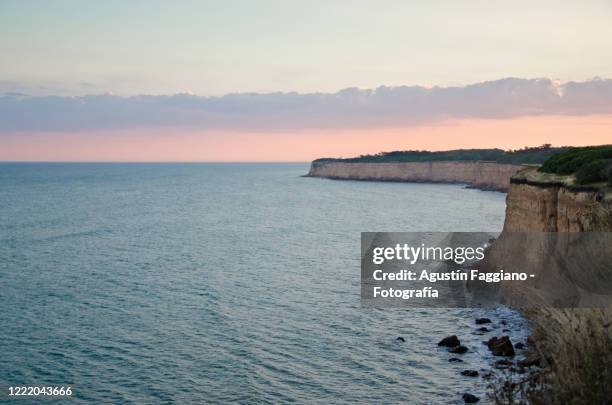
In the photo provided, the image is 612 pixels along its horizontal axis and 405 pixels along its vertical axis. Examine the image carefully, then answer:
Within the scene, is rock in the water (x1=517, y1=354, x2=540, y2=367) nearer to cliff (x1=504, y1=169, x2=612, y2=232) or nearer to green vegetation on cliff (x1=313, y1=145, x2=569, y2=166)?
cliff (x1=504, y1=169, x2=612, y2=232)

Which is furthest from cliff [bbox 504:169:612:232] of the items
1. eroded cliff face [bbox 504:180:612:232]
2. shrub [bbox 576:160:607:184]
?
shrub [bbox 576:160:607:184]

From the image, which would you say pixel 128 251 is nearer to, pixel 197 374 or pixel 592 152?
pixel 197 374

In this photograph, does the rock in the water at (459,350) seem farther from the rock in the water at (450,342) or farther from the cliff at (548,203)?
the cliff at (548,203)

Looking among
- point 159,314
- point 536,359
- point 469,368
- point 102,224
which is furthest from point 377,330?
→ point 102,224

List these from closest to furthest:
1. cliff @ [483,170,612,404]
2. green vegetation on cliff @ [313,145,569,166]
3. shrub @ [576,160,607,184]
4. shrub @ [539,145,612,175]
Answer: cliff @ [483,170,612,404] → shrub @ [576,160,607,184] → shrub @ [539,145,612,175] → green vegetation on cliff @ [313,145,569,166]

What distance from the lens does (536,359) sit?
2361 centimetres

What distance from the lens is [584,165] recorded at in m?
33.3

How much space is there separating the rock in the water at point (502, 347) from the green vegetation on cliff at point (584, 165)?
10237 millimetres

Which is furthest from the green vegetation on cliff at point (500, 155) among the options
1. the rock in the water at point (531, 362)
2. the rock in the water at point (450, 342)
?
the rock in the water at point (531, 362)

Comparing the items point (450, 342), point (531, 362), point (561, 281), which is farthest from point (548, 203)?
point (531, 362)

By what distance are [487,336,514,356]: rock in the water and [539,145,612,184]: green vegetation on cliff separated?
403 inches

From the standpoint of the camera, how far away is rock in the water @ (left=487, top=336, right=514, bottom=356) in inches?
1030

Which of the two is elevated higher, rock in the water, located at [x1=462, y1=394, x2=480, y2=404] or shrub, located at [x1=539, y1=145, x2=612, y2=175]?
shrub, located at [x1=539, y1=145, x2=612, y2=175]

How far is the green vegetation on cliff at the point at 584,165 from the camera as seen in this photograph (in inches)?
1249
